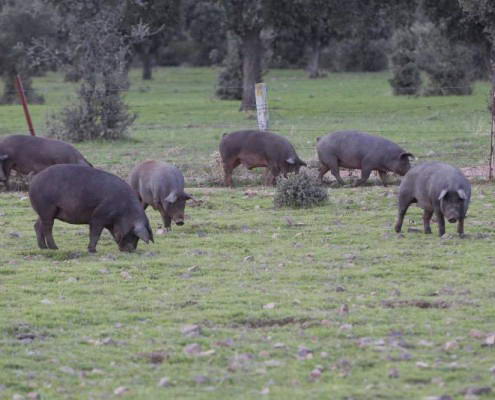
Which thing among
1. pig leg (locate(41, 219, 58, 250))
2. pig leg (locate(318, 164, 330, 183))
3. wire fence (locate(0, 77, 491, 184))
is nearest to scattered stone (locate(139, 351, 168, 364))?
pig leg (locate(41, 219, 58, 250))

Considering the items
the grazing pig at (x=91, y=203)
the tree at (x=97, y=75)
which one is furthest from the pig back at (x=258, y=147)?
the tree at (x=97, y=75)

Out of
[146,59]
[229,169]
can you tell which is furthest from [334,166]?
[146,59]

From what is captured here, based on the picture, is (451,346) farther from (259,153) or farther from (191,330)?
(259,153)

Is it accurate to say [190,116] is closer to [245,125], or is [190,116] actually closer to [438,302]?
[245,125]

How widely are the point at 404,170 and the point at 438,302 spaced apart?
29.1ft

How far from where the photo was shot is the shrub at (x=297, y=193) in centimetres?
1541

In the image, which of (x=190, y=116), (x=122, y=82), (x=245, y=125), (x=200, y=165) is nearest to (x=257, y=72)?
(x=190, y=116)

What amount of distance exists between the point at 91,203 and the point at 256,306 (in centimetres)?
347

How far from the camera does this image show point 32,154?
17.5 metres

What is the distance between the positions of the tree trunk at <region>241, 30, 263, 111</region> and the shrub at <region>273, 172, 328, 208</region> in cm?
2283

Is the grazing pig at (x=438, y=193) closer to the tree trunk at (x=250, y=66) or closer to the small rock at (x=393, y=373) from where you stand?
the small rock at (x=393, y=373)

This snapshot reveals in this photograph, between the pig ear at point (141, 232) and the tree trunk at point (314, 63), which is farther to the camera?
the tree trunk at point (314, 63)

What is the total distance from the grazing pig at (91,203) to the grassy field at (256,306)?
32 cm

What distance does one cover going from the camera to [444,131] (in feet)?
90.2
